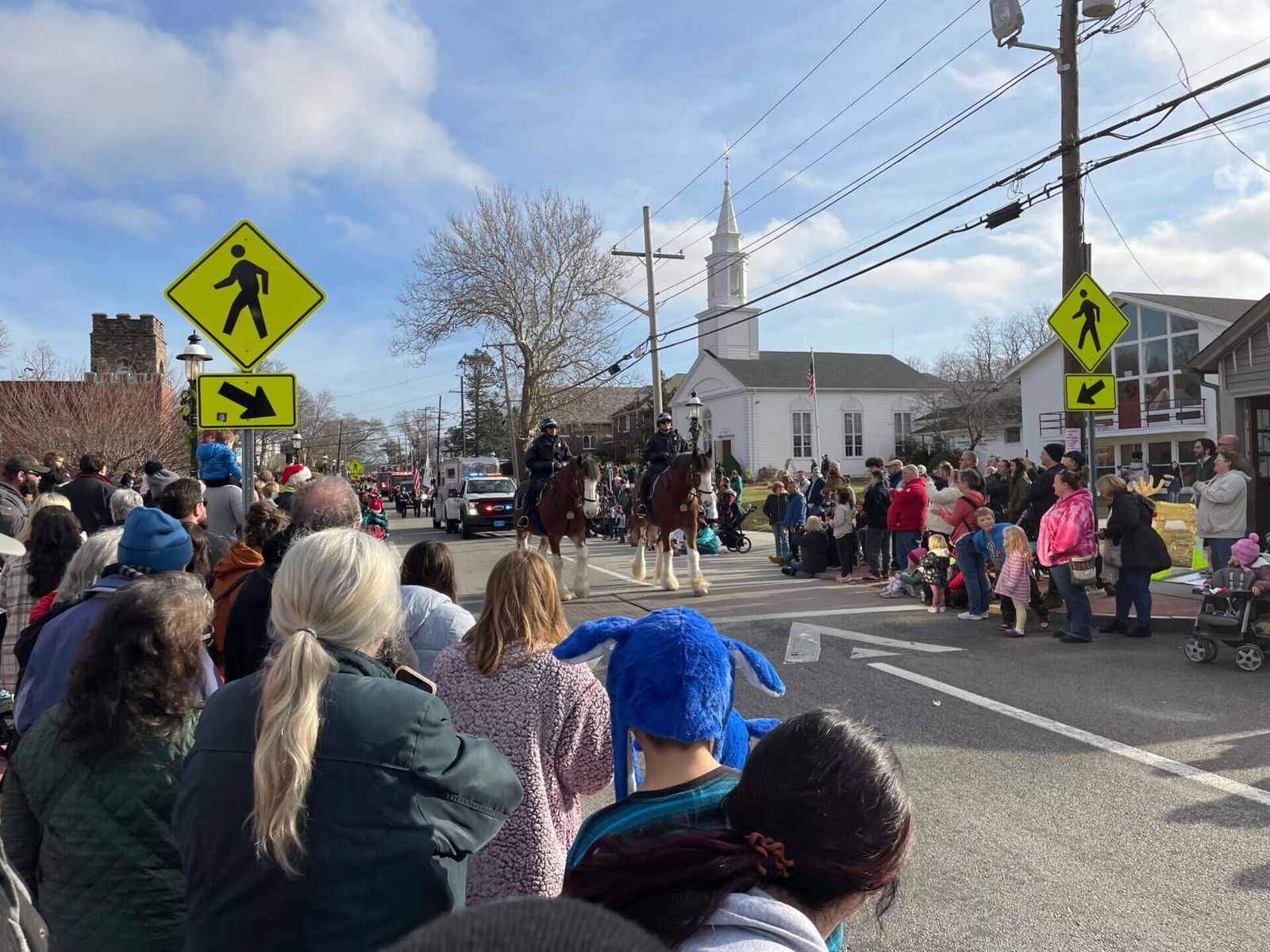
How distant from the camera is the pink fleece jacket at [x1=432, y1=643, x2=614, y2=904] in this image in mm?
2885

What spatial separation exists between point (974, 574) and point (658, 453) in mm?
5764

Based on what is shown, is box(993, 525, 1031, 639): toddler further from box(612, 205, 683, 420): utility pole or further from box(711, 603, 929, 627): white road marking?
box(612, 205, 683, 420): utility pole

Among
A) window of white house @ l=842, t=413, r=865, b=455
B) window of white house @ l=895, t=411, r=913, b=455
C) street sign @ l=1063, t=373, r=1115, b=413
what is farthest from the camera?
window of white house @ l=895, t=411, r=913, b=455

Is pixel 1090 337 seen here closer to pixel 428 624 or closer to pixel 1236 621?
pixel 1236 621

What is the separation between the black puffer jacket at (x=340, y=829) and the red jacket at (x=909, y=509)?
12.2 metres

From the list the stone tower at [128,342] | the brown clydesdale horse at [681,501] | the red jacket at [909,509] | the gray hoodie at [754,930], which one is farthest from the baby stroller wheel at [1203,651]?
Answer: the stone tower at [128,342]

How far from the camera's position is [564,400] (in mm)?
46625

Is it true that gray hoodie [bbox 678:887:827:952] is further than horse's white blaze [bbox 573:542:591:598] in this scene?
No

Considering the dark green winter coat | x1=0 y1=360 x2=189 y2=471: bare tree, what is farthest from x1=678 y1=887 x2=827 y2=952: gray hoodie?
x1=0 y1=360 x2=189 y2=471: bare tree

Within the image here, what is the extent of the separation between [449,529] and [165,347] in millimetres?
21068

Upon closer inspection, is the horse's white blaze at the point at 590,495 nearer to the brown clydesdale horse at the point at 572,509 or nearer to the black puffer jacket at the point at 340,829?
the brown clydesdale horse at the point at 572,509

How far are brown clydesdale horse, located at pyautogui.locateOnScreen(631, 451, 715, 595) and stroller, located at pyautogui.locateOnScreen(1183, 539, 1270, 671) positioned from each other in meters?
6.83

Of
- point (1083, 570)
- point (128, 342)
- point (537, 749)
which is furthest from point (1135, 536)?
point (128, 342)

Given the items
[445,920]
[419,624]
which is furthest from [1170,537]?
[445,920]
